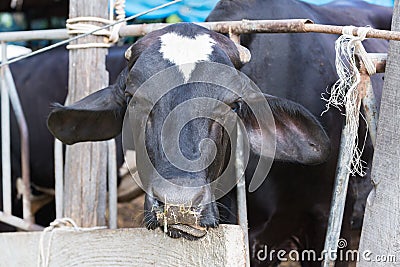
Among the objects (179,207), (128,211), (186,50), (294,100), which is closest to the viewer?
(179,207)

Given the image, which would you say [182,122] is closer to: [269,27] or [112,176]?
[269,27]

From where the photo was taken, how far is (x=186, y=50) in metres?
2.39

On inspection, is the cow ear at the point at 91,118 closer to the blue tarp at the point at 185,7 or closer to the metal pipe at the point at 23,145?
the metal pipe at the point at 23,145

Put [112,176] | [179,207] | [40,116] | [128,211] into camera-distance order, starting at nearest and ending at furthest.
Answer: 1. [179,207]
2. [112,176]
3. [40,116]
4. [128,211]

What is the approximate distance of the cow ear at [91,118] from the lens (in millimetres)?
2734

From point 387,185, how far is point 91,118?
118 cm

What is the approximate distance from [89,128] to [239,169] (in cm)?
60

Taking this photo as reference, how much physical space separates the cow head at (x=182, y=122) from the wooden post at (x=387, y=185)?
44 centimetres

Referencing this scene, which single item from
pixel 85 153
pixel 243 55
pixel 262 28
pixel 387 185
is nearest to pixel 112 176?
pixel 85 153

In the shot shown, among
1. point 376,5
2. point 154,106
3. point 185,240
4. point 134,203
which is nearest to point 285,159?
point 154,106

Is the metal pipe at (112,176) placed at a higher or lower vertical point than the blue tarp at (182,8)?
lower

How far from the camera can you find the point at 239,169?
8.96ft

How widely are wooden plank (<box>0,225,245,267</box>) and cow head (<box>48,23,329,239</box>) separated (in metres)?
0.04

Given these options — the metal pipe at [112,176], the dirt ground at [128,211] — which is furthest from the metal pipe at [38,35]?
the dirt ground at [128,211]
